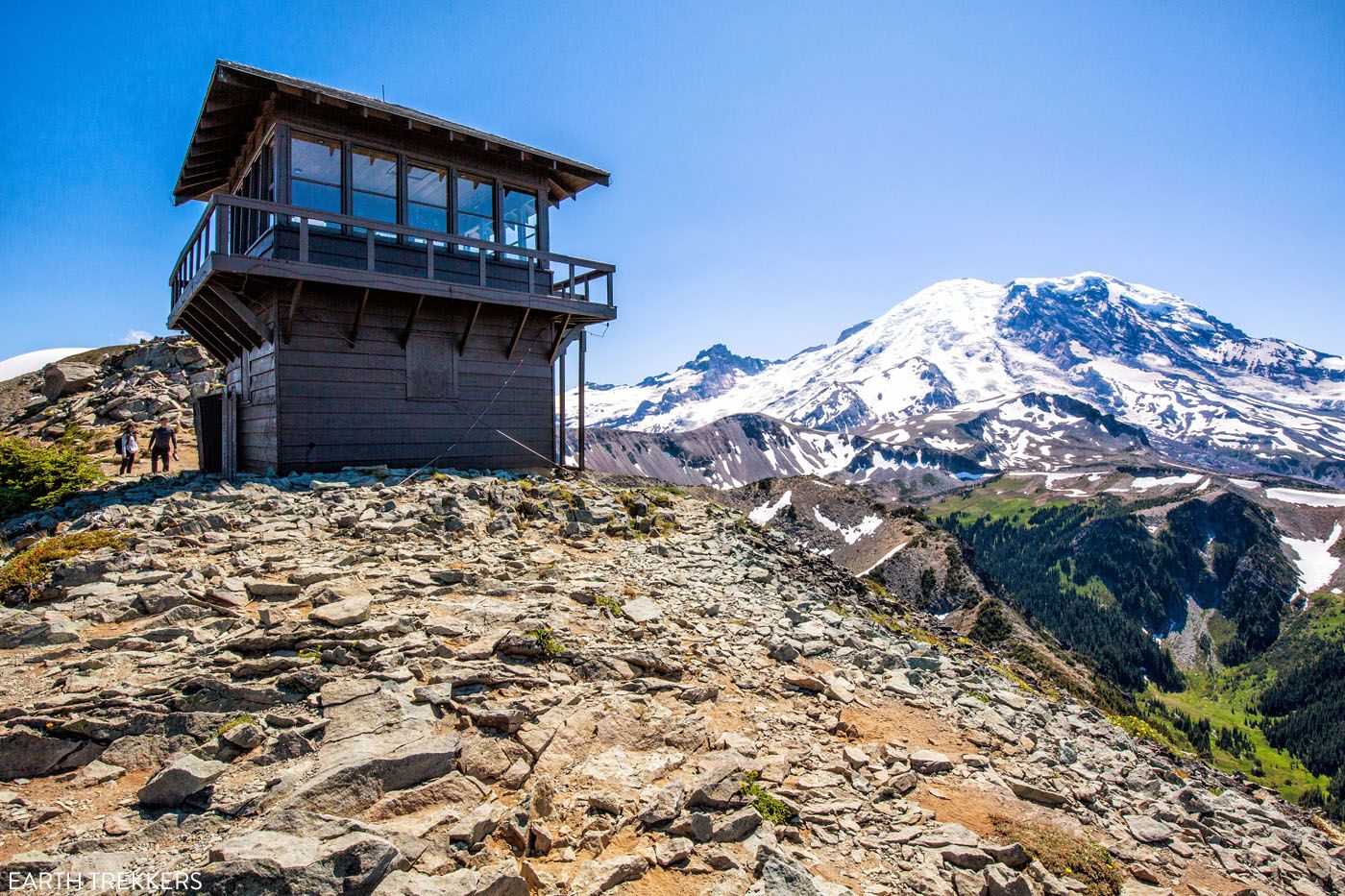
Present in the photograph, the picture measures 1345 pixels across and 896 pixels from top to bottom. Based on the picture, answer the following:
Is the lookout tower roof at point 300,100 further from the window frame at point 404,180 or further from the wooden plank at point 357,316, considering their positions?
the wooden plank at point 357,316

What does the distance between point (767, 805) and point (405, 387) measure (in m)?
16.4

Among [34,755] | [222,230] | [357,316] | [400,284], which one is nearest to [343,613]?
[34,755]

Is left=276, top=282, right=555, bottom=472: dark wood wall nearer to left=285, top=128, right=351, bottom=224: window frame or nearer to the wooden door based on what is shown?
left=285, top=128, right=351, bottom=224: window frame

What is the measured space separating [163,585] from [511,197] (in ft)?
52.7

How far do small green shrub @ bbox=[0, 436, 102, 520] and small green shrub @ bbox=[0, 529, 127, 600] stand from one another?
244 inches

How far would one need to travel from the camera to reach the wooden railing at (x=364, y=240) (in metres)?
16.8

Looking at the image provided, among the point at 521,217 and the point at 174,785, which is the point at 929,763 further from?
the point at 521,217

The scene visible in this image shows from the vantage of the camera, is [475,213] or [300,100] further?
[475,213]

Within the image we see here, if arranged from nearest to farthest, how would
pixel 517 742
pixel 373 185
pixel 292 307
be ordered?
pixel 517 742, pixel 292 307, pixel 373 185

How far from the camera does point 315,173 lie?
19.2m

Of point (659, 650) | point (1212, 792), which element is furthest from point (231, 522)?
point (1212, 792)

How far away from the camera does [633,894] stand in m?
5.80

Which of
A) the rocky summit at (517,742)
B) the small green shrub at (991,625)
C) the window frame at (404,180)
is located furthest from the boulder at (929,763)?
the small green shrub at (991,625)

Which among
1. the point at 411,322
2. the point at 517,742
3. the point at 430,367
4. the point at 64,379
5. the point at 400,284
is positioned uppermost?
the point at 400,284
